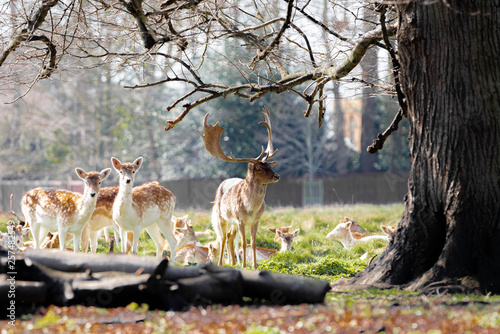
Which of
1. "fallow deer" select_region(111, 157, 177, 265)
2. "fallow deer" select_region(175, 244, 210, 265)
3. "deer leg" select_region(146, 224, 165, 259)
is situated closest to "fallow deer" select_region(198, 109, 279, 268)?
"fallow deer" select_region(175, 244, 210, 265)

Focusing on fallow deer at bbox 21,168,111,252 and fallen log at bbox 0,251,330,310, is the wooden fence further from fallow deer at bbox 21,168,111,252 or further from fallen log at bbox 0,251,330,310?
fallen log at bbox 0,251,330,310

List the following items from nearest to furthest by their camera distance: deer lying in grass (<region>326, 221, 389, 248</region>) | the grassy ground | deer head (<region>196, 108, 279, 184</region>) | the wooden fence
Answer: the grassy ground < deer head (<region>196, 108, 279, 184</region>) < deer lying in grass (<region>326, 221, 389, 248</region>) < the wooden fence

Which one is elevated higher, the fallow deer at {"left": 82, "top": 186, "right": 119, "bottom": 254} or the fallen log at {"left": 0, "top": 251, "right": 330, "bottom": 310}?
the fallow deer at {"left": 82, "top": 186, "right": 119, "bottom": 254}

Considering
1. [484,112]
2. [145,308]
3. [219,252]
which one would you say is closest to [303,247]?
[219,252]

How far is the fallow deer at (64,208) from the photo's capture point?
33.7ft

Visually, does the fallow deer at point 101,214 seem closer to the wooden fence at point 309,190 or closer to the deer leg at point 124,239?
the deer leg at point 124,239

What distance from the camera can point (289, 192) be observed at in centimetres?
3098

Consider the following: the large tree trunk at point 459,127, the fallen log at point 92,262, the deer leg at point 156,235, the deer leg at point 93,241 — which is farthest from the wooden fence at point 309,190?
the fallen log at point 92,262

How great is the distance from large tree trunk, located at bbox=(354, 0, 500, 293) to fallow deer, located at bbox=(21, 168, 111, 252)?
556cm

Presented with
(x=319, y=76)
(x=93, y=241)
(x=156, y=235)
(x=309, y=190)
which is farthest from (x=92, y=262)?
(x=309, y=190)

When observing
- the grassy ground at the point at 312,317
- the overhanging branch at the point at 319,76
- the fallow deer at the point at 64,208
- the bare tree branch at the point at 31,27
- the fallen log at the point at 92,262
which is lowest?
the grassy ground at the point at 312,317

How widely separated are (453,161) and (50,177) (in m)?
34.8

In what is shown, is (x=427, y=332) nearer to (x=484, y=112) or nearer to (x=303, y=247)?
(x=484, y=112)

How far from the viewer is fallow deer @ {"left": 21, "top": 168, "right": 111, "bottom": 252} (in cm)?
1026
